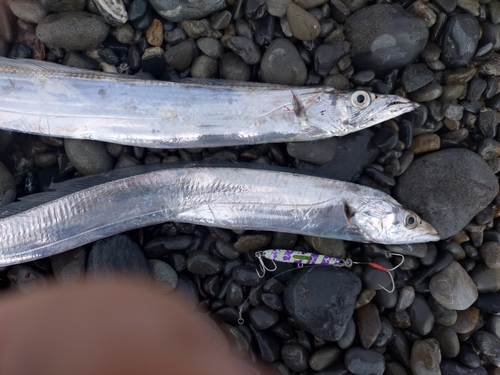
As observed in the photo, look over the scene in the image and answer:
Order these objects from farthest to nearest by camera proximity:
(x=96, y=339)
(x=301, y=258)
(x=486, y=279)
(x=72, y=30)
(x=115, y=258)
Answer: (x=486, y=279), (x=301, y=258), (x=72, y=30), (x=115, y=258), (x=96, y=339)

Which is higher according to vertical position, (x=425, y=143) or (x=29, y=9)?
(x=29, y=9)

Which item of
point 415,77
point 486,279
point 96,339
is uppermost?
point 415,77

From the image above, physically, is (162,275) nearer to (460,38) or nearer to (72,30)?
(72,30)

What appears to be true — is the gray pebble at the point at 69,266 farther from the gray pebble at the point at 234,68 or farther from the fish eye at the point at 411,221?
the fish eye at the point at 411,221

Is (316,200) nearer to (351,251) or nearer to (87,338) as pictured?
(351,251)

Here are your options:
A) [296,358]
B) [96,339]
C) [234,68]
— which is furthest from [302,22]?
[296,358]

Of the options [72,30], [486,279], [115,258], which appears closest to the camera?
[115,258]
